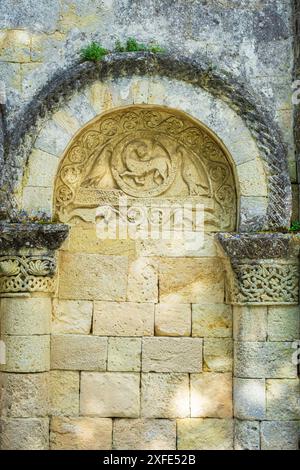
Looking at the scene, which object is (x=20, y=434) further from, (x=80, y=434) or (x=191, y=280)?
(x=191, y=280)

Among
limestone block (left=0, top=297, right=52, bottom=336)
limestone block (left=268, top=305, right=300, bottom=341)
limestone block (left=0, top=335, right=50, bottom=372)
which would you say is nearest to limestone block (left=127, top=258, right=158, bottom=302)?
limestone block (left=0, top=297, right=52, bottom=336)

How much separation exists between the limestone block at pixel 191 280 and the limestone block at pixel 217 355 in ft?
1.41

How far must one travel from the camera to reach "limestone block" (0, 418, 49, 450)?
7.02 meters

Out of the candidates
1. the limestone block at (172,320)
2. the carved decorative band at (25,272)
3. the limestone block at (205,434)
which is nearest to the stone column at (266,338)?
the limestone block at (205,434)

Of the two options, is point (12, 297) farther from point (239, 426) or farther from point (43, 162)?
point (239, 426)

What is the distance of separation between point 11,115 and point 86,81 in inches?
32.1

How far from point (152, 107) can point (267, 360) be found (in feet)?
9.01

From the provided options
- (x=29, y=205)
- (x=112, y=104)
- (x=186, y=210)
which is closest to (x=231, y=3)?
(x=112, y=104)

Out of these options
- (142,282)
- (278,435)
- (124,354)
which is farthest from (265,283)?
(124,354)

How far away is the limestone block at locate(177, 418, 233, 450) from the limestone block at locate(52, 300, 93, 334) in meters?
1.37

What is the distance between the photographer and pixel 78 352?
7.42m

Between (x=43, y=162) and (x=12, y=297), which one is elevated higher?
(x=43, y=162)

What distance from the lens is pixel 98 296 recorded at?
7527 mm

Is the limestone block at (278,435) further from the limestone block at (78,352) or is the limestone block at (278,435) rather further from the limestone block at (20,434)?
the limestone block at (20,434)
